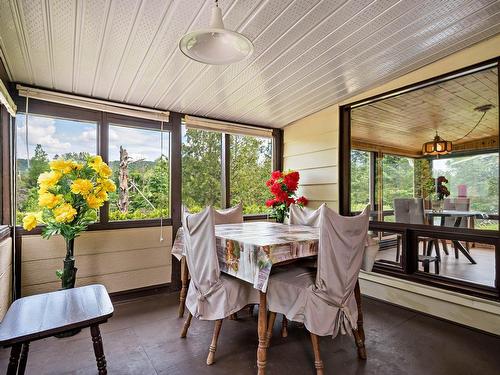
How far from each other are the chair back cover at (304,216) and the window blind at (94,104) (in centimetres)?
187

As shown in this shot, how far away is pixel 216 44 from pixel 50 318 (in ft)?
5.54

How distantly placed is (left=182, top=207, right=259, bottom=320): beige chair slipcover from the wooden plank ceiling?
2417 mm

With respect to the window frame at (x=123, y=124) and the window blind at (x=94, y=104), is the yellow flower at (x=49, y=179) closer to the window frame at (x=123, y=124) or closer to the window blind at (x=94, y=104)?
the window frame at (x=123, y=124)

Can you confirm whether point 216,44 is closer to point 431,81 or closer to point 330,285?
point 330,285

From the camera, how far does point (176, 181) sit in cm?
340

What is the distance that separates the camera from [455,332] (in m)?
2.33

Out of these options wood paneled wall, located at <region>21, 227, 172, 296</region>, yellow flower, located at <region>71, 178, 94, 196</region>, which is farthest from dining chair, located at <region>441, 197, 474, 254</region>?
yellow flower, located at <region>71, 178, 94, 196</region>

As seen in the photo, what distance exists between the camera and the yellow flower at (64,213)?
7.04 ft

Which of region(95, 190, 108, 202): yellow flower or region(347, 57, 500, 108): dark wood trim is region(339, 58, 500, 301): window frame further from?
region(95, 190, 108, 202): yellow flower

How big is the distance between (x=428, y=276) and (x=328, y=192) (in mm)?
1395

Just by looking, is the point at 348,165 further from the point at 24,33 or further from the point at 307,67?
the point at 24,33

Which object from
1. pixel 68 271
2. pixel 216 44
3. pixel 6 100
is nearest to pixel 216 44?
pixel 216 44

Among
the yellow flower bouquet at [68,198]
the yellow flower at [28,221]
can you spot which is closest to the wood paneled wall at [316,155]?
the yellow flower bouquet at [68,198]

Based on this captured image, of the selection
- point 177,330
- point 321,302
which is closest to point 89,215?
point 177,330
